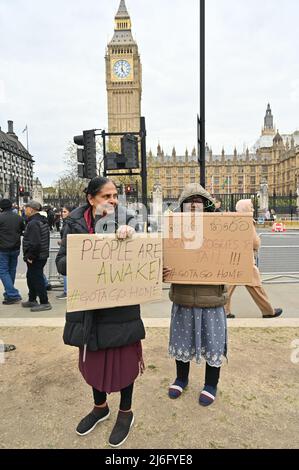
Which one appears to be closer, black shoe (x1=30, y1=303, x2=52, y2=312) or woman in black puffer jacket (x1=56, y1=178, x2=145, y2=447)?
woman in black puffer jacket (x1=56, y1=178, x2=145, y2=447)

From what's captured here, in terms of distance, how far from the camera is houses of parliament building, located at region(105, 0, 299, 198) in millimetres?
82062

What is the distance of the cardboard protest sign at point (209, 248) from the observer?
2676 millimetres

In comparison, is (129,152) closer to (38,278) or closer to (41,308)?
(38,278)

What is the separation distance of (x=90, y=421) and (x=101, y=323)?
2.84ft

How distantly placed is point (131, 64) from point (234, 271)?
89.9 metres

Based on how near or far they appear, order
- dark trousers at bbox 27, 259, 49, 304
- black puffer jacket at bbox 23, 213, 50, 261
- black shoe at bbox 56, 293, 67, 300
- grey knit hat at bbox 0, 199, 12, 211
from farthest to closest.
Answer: black shoe at bbox 56, 293, 67, 300, grey knit hat at bbox 0, 199, 12, 211, dark trousers at bbox 27, 259, 49, 304, black puffer jacket at bbox 23, 213, 50, 261

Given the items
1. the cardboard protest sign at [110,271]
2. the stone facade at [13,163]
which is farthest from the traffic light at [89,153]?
the stone facade at [13,163]

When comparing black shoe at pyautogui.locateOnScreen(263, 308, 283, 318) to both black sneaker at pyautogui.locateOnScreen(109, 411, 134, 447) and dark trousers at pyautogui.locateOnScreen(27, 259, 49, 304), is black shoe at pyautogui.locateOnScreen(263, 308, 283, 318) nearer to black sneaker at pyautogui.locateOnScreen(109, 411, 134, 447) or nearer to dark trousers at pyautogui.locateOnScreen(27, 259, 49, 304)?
black sneaker at pyautogui.locateOnScreen(109, 411, 134, 447)

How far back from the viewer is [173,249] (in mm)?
2684

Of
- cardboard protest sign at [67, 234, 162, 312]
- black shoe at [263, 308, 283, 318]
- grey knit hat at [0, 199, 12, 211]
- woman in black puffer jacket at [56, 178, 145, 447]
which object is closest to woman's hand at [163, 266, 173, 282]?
cardboard protest sign at [67, 234, 162, 312]

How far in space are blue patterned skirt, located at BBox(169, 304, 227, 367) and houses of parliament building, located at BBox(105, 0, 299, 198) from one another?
6499cm

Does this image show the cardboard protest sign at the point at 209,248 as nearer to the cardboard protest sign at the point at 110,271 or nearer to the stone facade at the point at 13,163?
the cardboard protest sign at the point at 110,271

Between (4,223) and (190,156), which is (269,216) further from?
(190,156)

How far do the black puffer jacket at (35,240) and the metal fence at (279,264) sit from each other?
15.7 feet
